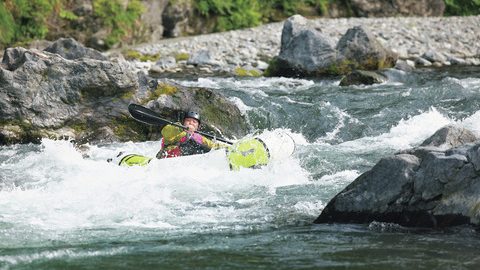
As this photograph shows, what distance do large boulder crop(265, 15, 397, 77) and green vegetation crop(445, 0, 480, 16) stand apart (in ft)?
43.5

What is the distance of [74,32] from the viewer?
21.8 meters

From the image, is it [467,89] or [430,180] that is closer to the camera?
[430,180]

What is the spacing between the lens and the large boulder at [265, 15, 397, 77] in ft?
55.2

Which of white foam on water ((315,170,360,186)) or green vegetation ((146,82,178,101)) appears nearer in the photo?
white foam on water ((315,170,360,186))

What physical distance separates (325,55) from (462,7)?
14670mm

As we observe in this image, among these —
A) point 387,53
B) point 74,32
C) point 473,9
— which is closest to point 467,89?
point 387,53

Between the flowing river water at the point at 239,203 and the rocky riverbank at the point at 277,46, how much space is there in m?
5.90

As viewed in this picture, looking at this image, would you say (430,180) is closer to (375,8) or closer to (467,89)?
(467,89)

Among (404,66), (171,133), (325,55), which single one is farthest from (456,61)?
(171,133)

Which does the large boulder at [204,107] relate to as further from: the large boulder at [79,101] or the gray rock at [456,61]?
the gray rock at [456,61]

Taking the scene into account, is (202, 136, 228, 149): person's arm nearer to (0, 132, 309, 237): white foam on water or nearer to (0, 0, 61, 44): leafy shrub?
(0, 132, 309, 237): white foam on water

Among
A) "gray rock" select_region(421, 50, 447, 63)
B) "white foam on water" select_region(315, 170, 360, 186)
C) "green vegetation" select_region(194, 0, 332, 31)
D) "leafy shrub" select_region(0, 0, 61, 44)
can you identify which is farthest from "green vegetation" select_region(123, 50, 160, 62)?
"white foam on water" select_region(315, 170, 360, 186)

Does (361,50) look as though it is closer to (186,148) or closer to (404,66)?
(404,66)

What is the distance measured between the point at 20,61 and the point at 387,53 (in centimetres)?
903
